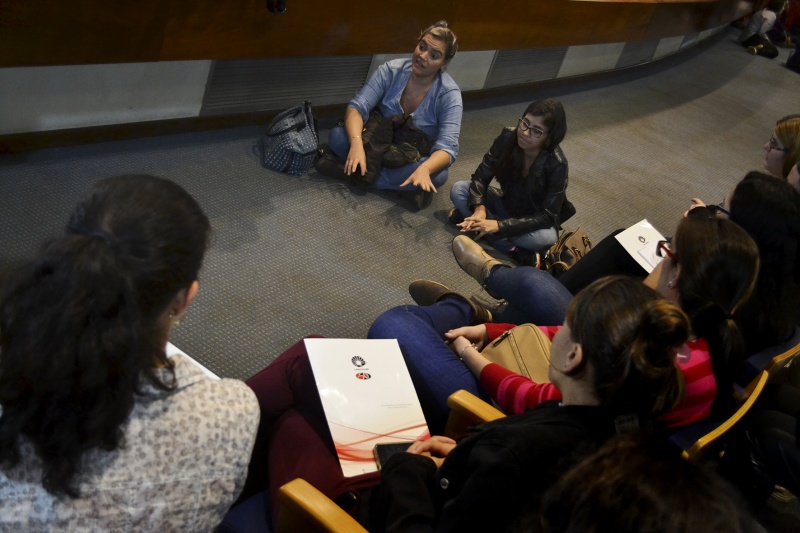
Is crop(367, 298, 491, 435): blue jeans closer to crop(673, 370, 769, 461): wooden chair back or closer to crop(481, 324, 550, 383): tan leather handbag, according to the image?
crop(481, 324, 550, 383): tan leather handbag

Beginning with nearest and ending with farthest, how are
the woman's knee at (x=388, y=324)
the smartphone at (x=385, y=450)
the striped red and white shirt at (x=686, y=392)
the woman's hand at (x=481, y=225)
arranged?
the smartphone at (x=385, y=450), the striped red and white shirt at (x=686, y=392), the woman's knee at (x=388, y=324), the woman's hand at (x=481, y=225)

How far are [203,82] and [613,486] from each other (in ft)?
9.61

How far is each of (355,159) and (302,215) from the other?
0.39 m

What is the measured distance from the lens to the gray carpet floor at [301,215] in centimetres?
242

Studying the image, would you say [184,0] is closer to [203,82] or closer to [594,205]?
[203,82]

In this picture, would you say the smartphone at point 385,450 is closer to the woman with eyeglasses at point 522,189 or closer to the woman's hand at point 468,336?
the woman's hand at point 468,336

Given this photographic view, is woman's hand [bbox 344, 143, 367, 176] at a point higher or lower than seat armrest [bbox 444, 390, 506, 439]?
lower

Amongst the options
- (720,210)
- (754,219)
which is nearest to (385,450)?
(754,219)

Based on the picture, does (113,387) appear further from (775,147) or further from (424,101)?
(775,147)

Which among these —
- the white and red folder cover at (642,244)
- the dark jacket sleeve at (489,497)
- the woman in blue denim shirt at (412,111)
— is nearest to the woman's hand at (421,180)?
the woman in blue denim shirt at (412,111)

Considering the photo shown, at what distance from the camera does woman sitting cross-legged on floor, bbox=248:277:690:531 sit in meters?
1.23

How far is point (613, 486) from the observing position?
0.92 metres

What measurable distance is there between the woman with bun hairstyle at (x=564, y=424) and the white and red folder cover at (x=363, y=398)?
12cm

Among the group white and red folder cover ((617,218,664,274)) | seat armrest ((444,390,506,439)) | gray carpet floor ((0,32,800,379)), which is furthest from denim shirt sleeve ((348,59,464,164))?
seat armrest ((444,390,506,439))
